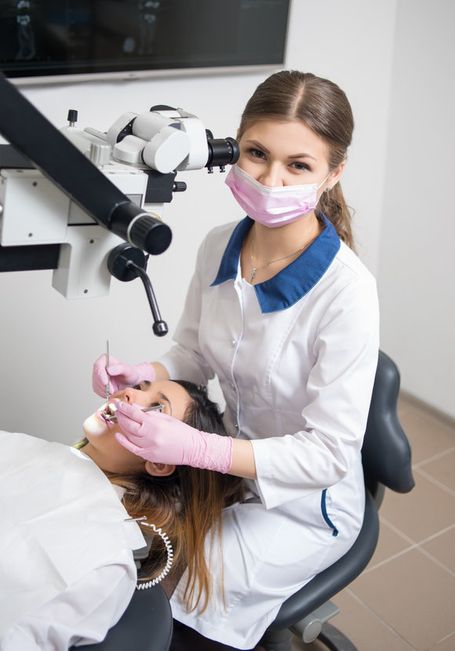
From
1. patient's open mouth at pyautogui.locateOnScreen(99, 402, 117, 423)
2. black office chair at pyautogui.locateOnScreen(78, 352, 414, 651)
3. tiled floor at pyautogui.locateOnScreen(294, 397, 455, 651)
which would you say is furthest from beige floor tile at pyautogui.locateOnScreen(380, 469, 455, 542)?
patient's open mouth at pyautogui.locateOnScreen(99, 402, 117, 423)

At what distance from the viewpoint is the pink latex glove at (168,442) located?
4.12 feet

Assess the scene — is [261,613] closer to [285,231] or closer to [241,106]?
[285,231]

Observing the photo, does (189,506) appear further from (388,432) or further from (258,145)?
(258,145)

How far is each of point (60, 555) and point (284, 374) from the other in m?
0.56

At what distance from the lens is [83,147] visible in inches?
40.2

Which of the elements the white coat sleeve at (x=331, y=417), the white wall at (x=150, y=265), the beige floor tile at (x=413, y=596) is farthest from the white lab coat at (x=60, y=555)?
the beige floor tile at (x=413, y=596)

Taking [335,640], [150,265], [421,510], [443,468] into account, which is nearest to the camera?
[335,640]

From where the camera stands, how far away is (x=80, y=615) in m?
1.04

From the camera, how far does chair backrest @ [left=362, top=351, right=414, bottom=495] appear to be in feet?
4.82

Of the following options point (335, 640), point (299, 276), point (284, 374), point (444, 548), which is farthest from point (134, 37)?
point (444, 548)

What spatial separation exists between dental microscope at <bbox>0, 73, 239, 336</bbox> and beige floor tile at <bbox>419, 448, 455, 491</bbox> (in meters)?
1.84

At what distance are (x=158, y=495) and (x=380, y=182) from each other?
1.84 meters

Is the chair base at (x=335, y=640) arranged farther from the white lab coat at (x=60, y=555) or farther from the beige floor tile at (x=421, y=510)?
the white lab coat at (x=60, y=555)

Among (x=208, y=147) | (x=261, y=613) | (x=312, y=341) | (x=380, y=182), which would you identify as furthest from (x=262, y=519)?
(x=380, y=182)
